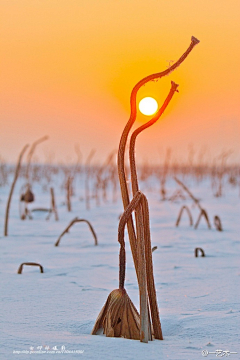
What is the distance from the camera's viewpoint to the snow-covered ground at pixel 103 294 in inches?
54.6

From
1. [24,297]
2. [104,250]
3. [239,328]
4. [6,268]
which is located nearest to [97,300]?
[24,297]

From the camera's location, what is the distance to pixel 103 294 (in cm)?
222

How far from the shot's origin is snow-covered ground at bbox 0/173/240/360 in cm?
139

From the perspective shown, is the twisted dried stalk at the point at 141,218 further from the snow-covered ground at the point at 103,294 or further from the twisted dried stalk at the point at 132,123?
the snow-covered ground at the point at 103,294

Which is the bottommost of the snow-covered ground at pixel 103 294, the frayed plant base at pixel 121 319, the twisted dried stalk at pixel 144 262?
the snow-covered ground at pixel 103 294

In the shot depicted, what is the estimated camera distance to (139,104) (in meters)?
1.52

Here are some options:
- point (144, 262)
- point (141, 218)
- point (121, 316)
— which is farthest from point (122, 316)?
point (141, 218)

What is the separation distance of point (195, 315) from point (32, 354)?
30.9 inches

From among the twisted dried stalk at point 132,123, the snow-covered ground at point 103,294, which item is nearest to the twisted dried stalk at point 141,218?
the twisted dried stalk at point 132,123

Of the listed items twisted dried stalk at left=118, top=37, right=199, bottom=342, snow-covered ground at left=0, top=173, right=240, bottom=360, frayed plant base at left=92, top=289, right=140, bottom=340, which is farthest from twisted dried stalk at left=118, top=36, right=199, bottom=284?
snow-covered ground at left=0, top=173, right=240, bottom=360

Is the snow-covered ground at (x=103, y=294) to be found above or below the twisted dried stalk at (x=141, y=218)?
below

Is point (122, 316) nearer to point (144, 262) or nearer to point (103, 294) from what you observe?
point (144, 262)

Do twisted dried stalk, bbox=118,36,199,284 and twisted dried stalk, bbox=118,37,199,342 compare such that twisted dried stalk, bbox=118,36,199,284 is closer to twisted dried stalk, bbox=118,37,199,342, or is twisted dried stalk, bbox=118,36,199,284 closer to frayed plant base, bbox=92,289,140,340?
twisted dried stalk, bbox=118,37,199,342

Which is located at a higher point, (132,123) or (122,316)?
(132,123)
